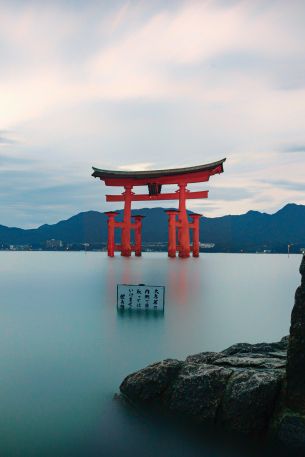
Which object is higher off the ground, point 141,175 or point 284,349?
point 141,175

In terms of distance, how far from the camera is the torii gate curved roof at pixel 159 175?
41.7m

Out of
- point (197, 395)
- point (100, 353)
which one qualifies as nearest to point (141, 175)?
point (100, 353)

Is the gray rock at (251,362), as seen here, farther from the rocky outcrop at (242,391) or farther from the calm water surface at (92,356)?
the calm water surface at (92,356)

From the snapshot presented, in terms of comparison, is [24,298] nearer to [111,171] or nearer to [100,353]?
[100,353]

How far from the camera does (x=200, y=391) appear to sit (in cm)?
469

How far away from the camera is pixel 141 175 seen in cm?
4412

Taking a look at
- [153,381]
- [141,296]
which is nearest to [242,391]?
[153,381]

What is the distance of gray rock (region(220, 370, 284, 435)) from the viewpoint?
4402mm

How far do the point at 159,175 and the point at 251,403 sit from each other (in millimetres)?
40052

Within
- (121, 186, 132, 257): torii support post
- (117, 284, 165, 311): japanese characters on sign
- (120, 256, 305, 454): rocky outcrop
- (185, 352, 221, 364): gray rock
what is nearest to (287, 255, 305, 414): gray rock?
(120, 256, 305, 454): rocky outcrop

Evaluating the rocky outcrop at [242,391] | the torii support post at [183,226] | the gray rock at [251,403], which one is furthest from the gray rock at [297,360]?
the torii support post at [183,226]

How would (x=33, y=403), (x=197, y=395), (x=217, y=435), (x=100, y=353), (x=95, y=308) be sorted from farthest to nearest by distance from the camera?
1. (x=95, y=308)
2. (x=100, y=353)
3. (x=33, y=403)
4. (x=197, y=395)
5. (x=217, y=435)

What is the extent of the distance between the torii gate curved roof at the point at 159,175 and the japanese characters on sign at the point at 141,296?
29800 mm

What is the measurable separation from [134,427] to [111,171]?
40.0 meters
